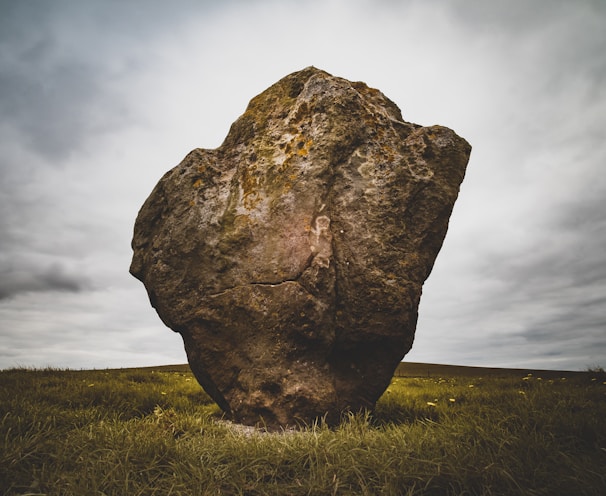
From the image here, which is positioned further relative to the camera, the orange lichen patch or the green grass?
the orange lichen patch

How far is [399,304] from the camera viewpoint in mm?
4898

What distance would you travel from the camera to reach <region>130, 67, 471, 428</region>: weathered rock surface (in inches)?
189

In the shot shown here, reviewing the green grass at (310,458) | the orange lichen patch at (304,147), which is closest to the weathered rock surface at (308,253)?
the orange lichen patch at (304,147)

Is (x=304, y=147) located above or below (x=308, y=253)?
above

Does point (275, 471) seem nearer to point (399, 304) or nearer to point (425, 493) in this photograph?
point (425, 493)

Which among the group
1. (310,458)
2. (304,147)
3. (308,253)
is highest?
(304,147)

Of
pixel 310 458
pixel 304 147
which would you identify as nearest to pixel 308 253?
pixel 304 147

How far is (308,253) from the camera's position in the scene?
15.8ft

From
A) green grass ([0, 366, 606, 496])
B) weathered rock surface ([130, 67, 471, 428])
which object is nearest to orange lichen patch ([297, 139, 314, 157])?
weathered rock surface ([130, 67, 471, 428])

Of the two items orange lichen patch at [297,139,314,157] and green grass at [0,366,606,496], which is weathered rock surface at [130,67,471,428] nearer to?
orange lichen patch at [297,139,314,157]

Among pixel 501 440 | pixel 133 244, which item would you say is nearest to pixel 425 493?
pixel 501 440

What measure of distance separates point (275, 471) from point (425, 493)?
1.13 m

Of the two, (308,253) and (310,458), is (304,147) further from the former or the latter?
(310,458)

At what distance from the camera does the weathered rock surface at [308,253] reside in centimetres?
479
